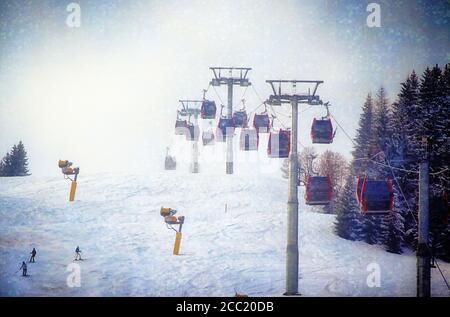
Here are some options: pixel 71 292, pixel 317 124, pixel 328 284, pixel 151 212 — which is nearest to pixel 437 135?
pixel 317 124

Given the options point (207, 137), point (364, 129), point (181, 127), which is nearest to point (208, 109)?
point (207, 137)

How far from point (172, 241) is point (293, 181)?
9.57 metres

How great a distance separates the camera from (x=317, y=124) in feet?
49.4

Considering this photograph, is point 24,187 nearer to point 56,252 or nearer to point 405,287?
point 56,252

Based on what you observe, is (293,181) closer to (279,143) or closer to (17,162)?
(279,143)

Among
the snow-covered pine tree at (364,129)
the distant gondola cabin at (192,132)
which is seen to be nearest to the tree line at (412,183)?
the snow-covered pine tree at (364,129)

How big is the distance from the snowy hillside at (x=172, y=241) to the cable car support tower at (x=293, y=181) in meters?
1.26

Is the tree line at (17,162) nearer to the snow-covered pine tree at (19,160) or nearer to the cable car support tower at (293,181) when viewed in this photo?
the snow-covered pine tree at (19,160)

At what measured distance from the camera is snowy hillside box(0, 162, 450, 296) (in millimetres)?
14516

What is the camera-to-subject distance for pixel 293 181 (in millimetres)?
13867

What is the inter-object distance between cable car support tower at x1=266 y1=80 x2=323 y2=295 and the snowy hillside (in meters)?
1.26

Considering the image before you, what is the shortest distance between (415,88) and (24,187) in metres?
37.0

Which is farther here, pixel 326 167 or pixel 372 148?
pixel 326 167

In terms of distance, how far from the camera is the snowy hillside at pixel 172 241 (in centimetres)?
1452
